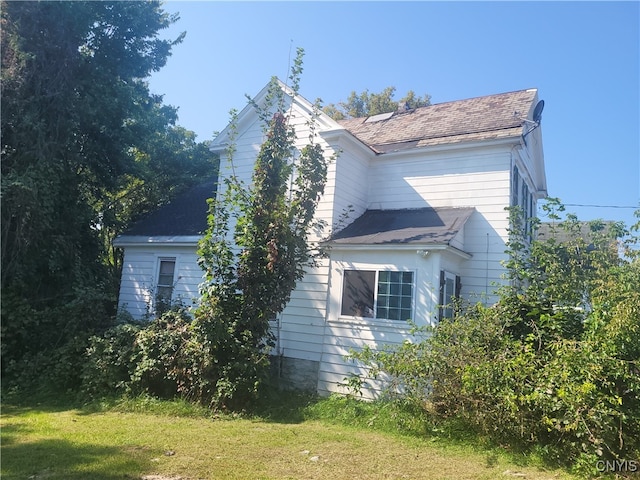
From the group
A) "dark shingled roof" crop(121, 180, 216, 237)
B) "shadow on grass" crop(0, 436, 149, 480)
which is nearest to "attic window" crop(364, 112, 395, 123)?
"dark shingled roof" crop(121, 180, 216, 237)

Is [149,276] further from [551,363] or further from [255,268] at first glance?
[551,363]

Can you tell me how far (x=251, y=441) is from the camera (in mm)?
6957

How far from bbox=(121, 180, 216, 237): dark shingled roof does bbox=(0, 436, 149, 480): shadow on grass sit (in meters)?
7.76

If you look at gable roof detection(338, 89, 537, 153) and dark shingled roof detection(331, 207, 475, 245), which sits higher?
gable roof detection(338, 89, 537, 153)

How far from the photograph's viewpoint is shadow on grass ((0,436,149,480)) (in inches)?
214

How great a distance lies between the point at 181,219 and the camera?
49.8 ft

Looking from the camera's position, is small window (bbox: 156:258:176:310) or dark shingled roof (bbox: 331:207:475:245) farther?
small window (bbox: 156:258:176:310)

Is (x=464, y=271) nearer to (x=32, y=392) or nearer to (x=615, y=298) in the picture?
(x=615, y=298)

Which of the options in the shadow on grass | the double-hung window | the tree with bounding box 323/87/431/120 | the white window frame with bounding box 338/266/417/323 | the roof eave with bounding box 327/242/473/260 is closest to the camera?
the shadow on grass

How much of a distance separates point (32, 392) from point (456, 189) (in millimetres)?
10800

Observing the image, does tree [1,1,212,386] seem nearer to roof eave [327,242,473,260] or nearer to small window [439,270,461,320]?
roof eave [327,242,473,260]

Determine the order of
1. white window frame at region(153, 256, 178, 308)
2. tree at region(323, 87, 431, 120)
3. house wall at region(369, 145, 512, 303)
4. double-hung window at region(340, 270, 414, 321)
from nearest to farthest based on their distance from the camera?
double-hung window at region(340, 270, 414, 321), house wall at region(369, 145, 512, 303), white window frame at region(153, 256, 178, 308), tree at region(323, 87, 431, 120)

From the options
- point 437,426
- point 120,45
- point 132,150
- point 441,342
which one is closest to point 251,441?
point 437,426

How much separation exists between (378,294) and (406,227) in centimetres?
188
